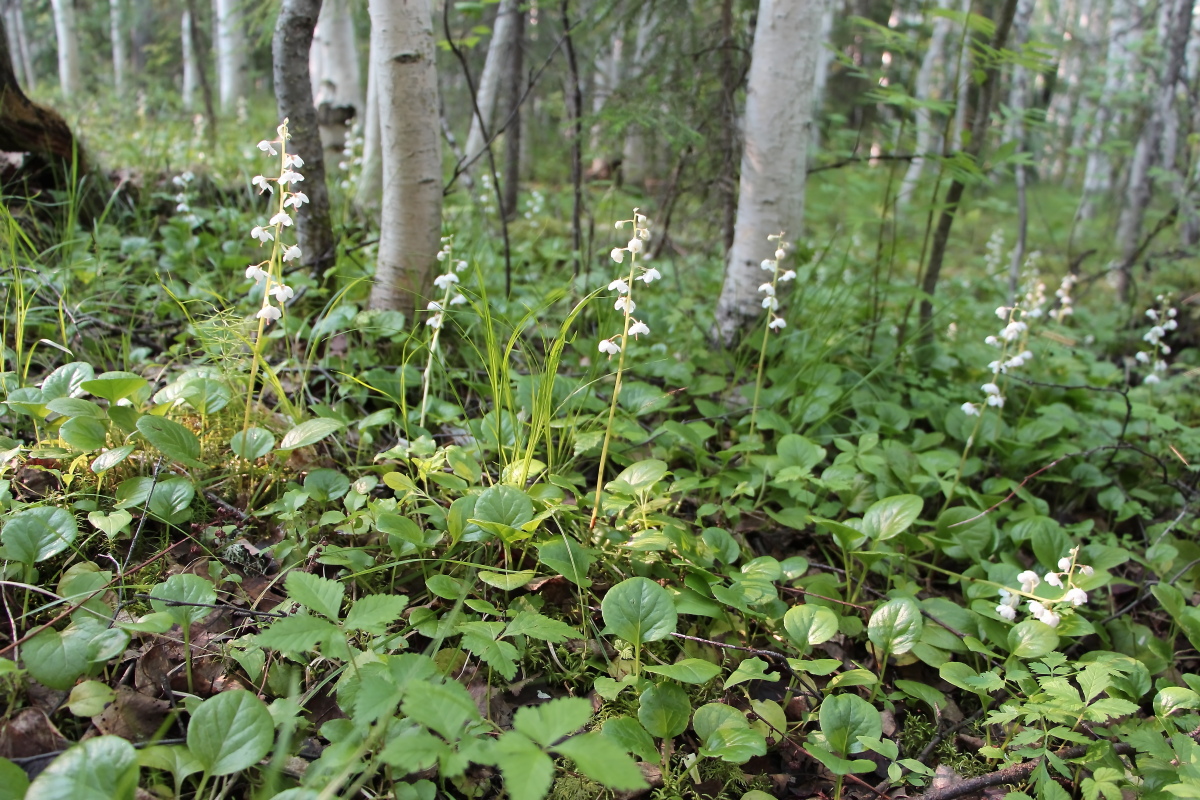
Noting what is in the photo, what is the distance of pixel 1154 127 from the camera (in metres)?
7.45

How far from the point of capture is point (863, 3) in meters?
16.7

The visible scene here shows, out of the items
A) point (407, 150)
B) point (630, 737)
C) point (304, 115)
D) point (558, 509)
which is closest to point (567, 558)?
point (558, 509)

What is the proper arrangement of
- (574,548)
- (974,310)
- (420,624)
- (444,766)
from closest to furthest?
(444,766) < (420,624) < (574,548) < (974,310)

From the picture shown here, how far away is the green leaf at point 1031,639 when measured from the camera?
1.93 m

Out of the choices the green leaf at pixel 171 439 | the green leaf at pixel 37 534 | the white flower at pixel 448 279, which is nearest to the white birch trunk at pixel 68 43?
the white flower at pixel 448 279

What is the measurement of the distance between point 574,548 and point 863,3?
18.9 m

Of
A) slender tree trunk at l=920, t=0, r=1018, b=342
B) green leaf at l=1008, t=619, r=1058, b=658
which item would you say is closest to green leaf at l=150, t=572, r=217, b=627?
green leaf at l=1008, t=619, r=1058, b=658

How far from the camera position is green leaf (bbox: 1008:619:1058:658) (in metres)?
1.93

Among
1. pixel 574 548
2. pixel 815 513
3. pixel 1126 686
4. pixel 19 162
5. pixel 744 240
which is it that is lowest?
pixel 1126 686

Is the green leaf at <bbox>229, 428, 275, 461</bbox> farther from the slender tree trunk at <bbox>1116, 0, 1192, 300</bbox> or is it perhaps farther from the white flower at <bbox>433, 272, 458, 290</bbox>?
the slender tree trunk at <bbox>1116, 0, 1192, 300</bbox>

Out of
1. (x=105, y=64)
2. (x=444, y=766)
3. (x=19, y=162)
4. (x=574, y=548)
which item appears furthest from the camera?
(x=105, y=64)

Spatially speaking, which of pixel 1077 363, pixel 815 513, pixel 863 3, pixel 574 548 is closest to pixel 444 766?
pixel 574 548

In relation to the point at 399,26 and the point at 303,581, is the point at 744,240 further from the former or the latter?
the point at 303,581

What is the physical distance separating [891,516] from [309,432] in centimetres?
184
